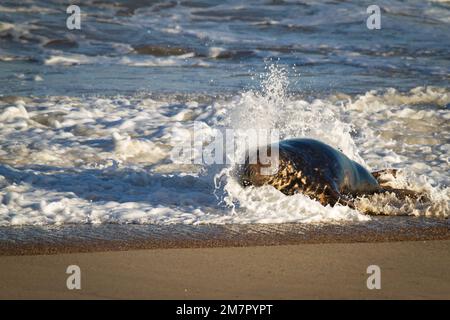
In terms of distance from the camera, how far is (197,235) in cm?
482

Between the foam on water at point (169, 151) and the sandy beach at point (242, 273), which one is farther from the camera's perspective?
the foam on water at point (169, 151)

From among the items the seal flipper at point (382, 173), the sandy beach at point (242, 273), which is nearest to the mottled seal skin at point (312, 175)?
the seal flipper at point (382, 173)

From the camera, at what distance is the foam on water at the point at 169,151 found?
5.34 m

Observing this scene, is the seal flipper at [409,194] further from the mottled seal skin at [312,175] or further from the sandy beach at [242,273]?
the sandy beach at [242,273]

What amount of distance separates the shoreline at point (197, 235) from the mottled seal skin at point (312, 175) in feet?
1.29

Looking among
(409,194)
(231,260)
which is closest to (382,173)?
(409,194)

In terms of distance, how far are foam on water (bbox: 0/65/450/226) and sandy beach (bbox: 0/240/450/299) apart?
732 millimetres

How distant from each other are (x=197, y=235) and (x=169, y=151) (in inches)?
106

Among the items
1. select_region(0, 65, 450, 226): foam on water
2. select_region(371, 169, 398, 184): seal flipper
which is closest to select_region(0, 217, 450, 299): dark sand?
select_region(0, 65, 450, 226): foam on water

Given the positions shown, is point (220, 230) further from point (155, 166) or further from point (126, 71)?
point (126, 71)

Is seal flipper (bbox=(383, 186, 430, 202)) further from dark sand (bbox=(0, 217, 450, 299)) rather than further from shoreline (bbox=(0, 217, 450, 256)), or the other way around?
shoreline (bbox=(0, 217, 450, 256))

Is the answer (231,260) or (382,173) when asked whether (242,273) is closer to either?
(231,260)

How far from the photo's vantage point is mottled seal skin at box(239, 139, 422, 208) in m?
5.47

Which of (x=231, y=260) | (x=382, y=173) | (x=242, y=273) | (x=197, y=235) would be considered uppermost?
(x=382, y=173)
